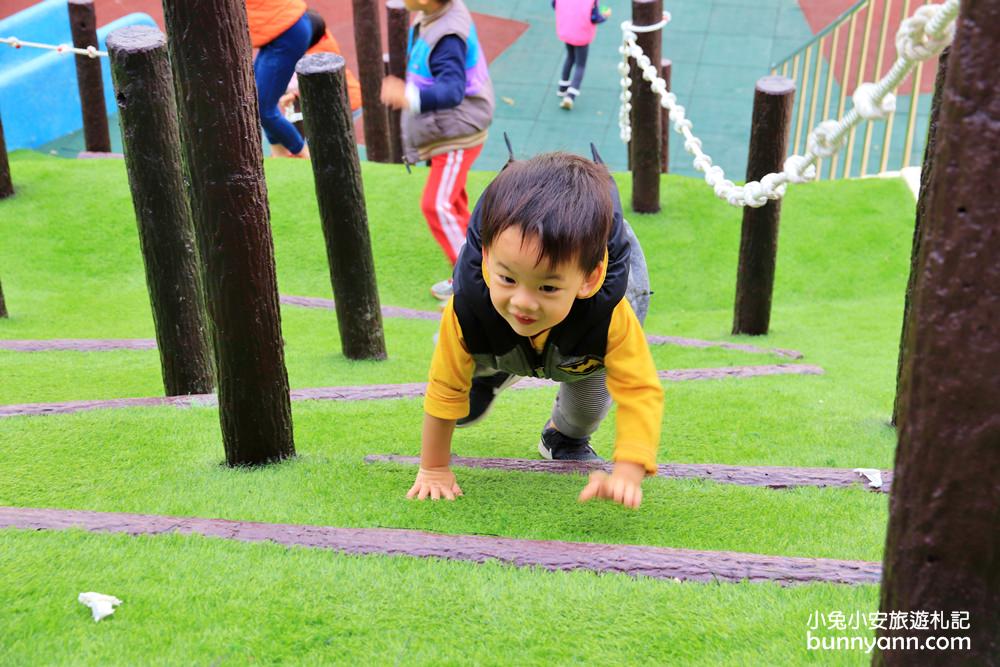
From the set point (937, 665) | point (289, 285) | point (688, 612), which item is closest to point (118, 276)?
point (289, 285)

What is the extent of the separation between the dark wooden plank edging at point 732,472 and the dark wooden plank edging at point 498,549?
0.61 m

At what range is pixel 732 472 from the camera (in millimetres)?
2930

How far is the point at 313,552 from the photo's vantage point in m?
2.30

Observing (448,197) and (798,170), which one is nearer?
(798,170)

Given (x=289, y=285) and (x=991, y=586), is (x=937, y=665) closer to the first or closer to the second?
(x=991, y=586)

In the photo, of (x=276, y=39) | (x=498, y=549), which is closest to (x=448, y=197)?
(x=276, y=39)

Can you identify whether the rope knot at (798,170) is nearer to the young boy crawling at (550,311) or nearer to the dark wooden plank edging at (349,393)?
the young boy crawling at (550,311)

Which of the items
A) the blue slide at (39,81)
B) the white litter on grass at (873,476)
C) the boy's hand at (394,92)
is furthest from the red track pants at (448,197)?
the blue slide at (39,81)

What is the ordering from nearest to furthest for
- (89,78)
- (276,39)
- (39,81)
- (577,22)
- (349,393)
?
1. (349,393)
2. (276,39)
3. (89,78)
4. (577,22)
5. (39,81)

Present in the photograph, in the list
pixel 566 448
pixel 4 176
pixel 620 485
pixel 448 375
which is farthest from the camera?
pixel 4 176

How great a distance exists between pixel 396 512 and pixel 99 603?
754 millimetres

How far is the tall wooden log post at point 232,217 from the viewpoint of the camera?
263 centimetres

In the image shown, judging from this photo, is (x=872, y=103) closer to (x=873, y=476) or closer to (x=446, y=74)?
(x=873, y=476)

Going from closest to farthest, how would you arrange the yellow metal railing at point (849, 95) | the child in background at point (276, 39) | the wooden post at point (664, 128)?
1. the child in background at point (276, 39)
2. the yellow metal railing at point (849, 95)
3. the wooden post at point (664, 128)
